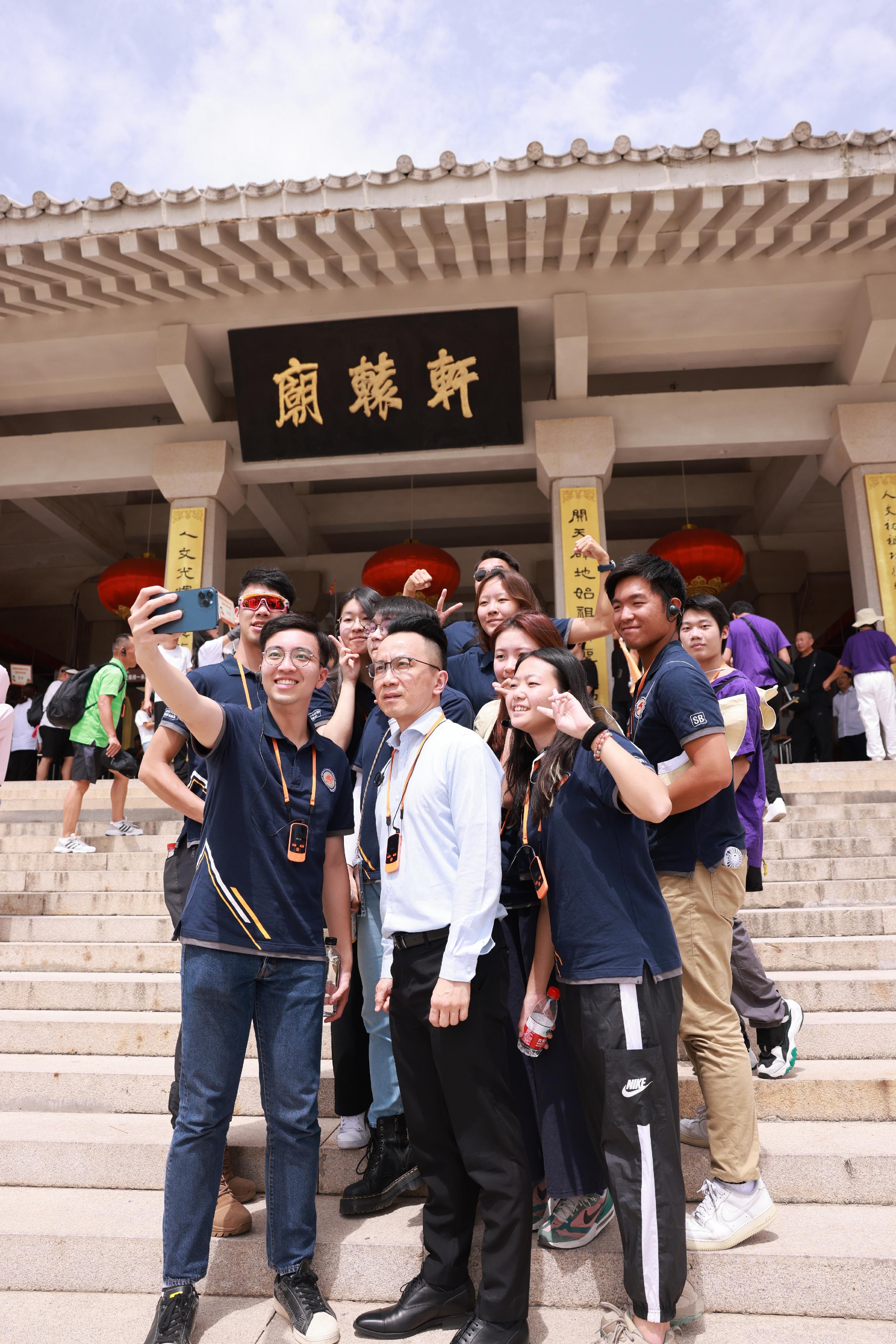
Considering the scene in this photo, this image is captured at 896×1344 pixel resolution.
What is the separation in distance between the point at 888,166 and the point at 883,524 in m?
2.95

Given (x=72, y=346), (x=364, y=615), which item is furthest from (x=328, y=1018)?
(x=72, y=346)

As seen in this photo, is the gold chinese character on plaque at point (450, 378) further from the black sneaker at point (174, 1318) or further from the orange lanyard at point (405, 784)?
the black sneaker at point (174, 1318)

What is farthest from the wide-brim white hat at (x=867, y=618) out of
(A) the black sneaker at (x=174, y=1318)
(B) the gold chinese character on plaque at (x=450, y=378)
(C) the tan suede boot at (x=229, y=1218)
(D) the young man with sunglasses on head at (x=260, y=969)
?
(A) the black sneaker at (x=174, y=1318)

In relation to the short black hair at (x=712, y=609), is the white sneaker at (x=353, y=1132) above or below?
below

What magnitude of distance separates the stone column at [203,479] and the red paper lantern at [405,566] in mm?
1551

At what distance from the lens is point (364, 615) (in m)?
2.88

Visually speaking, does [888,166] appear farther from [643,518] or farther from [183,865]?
[183,865]

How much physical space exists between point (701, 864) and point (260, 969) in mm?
1194

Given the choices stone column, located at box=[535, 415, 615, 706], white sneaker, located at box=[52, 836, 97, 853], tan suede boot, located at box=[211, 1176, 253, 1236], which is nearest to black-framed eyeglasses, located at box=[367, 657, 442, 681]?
tan suede boot, located at box=[211, 1176, 253, 1236]

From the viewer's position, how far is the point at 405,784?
2178 millimetres

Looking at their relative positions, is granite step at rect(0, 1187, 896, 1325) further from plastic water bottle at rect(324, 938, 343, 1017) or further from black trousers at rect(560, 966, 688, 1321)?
plastic water bottle at rect(324, 938, 343, 1017)

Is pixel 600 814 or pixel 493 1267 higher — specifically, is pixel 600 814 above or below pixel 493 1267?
above

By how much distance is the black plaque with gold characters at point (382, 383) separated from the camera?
25.9 ft

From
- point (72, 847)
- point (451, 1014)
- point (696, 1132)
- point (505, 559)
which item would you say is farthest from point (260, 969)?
point (72, 847)
